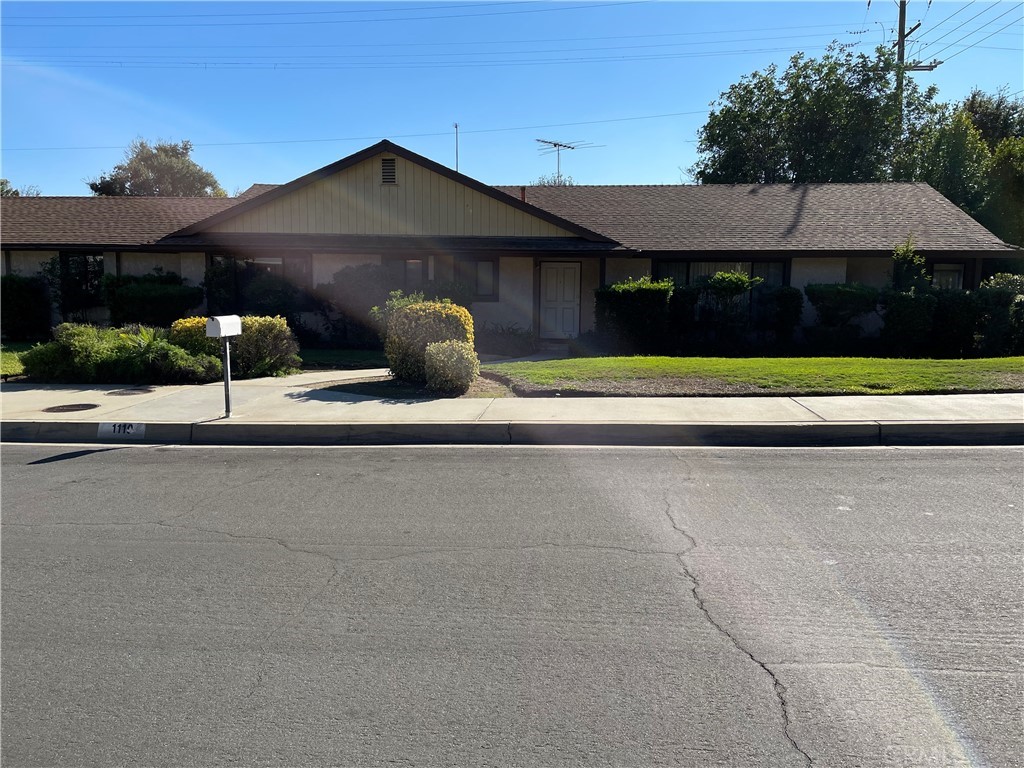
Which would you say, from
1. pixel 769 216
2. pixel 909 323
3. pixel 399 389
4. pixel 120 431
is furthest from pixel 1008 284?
pixel 120 431

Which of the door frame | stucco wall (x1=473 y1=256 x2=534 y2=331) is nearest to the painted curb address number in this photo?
stucco wall (x1=473 y1=256 x2=534 y2=331)

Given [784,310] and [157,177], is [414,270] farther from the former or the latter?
[157,177]

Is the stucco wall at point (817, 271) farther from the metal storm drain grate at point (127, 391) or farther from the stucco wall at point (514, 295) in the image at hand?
the metal storm drain grate at point (127, 391)

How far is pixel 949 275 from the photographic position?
2073 centimetres

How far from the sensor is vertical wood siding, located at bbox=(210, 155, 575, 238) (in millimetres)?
19172

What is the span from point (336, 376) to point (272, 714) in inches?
418

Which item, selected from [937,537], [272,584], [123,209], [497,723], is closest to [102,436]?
[272,584]

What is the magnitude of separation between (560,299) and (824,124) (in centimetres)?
1992

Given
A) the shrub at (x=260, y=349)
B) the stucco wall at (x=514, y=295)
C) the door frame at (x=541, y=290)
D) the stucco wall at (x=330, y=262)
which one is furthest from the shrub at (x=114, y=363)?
the door frame at (x=541, y=290)

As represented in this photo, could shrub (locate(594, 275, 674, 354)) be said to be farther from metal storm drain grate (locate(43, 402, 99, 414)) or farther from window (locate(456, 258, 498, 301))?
metal storm drain grate (locate(43, 402, 99, 414))

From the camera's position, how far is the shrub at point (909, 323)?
54.6ft

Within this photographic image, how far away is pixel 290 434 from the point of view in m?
9.12

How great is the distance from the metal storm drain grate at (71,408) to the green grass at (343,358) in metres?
4.91

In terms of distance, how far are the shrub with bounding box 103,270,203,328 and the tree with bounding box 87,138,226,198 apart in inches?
1324
